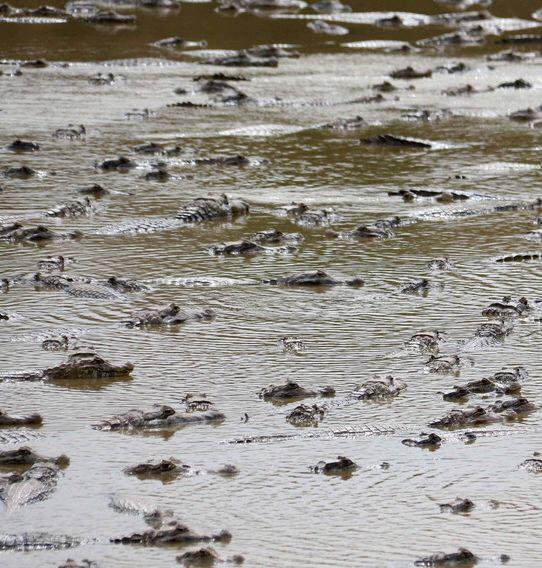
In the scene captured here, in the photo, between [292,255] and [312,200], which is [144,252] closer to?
[292,255]

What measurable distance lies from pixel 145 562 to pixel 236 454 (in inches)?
51.4

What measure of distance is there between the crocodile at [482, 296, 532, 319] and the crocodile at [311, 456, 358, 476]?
2763 mm

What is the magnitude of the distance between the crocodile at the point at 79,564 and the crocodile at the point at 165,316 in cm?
347

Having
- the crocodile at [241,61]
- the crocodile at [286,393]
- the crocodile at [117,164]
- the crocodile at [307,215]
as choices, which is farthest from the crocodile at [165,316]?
the crocodile at [241,61]

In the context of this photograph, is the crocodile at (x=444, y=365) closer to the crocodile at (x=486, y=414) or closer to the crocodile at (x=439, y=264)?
the crocodile at (x=486, y=414)

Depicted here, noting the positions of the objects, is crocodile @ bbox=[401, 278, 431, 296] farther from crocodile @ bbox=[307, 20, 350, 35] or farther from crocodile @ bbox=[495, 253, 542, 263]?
crocodile @ bbox=[307, 20, 350, 35]

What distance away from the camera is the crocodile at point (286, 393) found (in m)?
8.57

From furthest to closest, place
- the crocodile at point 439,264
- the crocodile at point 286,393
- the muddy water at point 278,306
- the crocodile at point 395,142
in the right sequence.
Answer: the crocodile at point 395,142
the crocodile at point 439,264
the crocodile at point 286,393
the muddy water at point 278,306

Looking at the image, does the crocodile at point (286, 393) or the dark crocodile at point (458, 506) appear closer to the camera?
the dark crocodile at point (458, 506)

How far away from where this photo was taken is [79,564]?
645 centimetres

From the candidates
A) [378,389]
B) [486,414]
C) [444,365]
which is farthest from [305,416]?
[444,365]

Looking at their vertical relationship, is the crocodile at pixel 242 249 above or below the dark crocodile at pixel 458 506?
above

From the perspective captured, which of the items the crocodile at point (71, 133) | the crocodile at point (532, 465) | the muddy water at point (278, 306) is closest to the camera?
the muddy water at point (278, 306)

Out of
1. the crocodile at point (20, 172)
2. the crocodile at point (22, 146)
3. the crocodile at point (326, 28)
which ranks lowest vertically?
the crocodile at point (20, 172)
